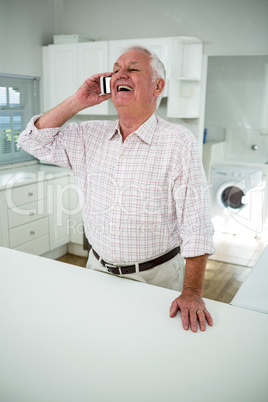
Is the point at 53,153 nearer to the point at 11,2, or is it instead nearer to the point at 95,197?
the point at 95,197

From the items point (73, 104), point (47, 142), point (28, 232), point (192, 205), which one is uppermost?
point (73, 104)

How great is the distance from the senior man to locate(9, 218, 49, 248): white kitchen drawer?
198cm

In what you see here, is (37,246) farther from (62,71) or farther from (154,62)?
(154,62)

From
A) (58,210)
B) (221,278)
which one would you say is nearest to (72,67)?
(58,210)

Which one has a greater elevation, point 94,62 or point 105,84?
point 94,62

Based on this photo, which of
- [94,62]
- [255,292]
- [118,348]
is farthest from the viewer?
[94,62]

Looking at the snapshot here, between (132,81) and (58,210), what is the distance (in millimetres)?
2583

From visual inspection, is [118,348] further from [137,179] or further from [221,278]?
[221,278]

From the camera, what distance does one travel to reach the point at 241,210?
4.88 m

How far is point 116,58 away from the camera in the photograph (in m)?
3.83

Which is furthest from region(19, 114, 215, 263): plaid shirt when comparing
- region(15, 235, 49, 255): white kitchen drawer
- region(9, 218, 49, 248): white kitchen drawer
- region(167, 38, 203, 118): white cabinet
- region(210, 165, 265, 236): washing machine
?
region(210, 165, 265, 236): washing machine

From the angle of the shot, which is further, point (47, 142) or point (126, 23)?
point (126, 23)

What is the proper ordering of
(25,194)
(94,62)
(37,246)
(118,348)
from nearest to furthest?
(118,348), (25,194), (37,246), (94,62)

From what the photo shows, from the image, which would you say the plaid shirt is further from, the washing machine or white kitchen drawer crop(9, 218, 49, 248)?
the washing machine
